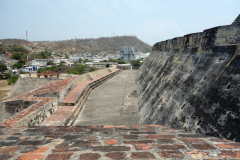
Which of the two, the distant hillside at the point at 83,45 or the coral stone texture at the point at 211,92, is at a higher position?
the distant hillside at the point at 83,45

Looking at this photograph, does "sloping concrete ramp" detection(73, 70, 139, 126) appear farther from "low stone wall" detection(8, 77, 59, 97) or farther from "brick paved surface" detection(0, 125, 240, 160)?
"low stone wall" detection(8, 77, 59, 97)

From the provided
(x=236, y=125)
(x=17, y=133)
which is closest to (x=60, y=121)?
(x=17, y=133)

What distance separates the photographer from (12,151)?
1.47 m

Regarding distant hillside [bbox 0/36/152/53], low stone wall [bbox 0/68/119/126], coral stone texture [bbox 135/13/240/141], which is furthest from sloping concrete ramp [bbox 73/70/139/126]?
distant hillside [bbox 0/36/152/53]

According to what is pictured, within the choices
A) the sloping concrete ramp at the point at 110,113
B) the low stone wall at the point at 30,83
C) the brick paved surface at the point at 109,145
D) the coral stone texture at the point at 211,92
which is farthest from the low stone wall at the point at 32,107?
the low stone wall at the point at 30,83

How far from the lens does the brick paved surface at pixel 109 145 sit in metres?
1.36

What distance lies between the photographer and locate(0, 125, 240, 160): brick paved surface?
1.36 metres

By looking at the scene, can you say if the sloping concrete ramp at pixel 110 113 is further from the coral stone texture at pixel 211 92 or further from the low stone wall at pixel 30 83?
the low stone wall at pixel 30 83

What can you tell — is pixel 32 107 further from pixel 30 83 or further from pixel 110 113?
pixel 30 83

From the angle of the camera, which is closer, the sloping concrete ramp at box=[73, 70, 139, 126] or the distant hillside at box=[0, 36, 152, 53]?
the sloping concrete ramp at box=[73, 70, 139, 126]

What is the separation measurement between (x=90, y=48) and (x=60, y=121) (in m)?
112

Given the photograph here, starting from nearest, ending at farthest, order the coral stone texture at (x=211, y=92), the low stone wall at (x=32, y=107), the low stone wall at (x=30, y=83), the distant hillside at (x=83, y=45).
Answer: the coral stone texture at (x=211, y=92), the low stone wall at (x=32, y=107), the low stone wall at (x=30, y=83), the distant hillside at (x=83, y=45)

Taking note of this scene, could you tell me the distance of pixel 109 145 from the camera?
1.56 metres

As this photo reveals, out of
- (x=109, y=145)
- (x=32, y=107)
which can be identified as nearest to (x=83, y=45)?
(x=32, y=107)
